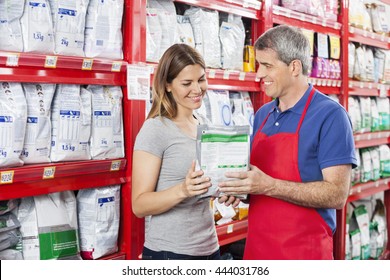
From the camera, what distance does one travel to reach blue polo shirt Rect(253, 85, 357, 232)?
2.18 m

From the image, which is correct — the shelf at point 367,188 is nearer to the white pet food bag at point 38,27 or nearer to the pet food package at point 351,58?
the pet food package at point 351,58

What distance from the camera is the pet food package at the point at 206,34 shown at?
362 centimetres

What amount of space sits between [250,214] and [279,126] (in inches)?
16.6

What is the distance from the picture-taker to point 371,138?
5.70 m

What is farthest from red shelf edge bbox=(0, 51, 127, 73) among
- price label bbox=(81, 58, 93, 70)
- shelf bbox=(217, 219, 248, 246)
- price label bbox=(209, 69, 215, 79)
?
shelf bbox=(217, 219, 248, 246)

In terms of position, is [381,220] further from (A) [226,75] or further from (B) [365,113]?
(A) [226,75]

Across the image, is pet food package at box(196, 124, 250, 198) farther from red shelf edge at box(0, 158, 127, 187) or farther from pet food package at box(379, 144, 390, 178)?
pet food package at box(379, 144, 390, 178)

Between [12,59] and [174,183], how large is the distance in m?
0.93

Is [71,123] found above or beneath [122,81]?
beneath

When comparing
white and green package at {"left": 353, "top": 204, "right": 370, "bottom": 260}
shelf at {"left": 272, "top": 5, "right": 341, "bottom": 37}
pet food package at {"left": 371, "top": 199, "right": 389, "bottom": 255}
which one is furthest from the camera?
pet food package at {"left": 371, "top": 199, "right": 389, "bottom": 255}

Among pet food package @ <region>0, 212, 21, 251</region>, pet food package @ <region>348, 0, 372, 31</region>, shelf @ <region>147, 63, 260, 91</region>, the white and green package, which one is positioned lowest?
the white and green package

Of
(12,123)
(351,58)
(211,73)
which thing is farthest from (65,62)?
(351,58)

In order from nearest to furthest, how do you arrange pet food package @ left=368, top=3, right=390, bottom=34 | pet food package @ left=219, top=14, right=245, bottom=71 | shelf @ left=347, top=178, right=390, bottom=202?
pet food package @ left=219, top=14, right=245, bottom=71
shelf @ left=347, top=178, right=390, bottom=202
pet food package @ left=368, top=3, right=390, bottom=34

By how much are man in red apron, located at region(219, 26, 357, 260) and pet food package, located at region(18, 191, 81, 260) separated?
98 cm
